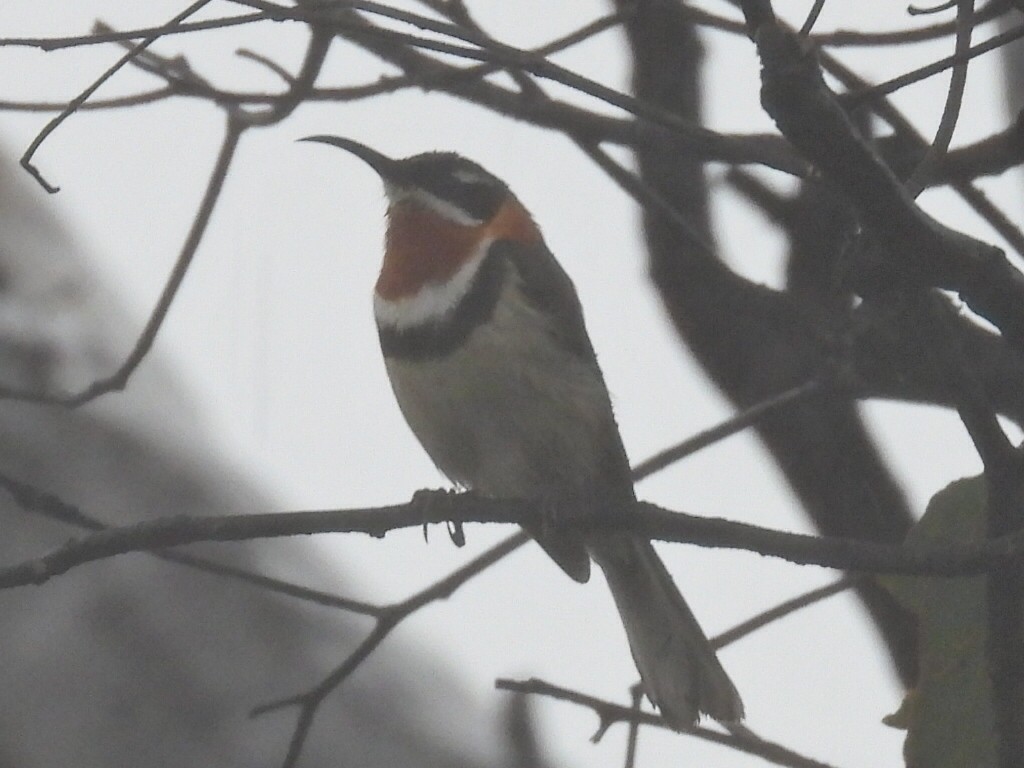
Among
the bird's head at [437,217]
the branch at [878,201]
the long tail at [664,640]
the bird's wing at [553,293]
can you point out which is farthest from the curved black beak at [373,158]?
the branch at [878,201]

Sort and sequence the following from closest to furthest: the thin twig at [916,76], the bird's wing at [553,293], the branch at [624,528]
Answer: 1. the thin twig at [916,76]
2. the branch at [624,528]
3. the bird's wing at [553,293]

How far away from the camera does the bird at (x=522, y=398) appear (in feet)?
12.6

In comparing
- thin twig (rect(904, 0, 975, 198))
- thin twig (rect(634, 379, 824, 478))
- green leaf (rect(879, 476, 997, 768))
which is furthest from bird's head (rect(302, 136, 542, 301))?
thin twig (rect(904, 0, 975, 198))

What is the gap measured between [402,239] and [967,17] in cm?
212

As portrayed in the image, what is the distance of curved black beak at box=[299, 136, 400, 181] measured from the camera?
4.38 meters

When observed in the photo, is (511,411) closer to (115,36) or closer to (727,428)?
(727,428)

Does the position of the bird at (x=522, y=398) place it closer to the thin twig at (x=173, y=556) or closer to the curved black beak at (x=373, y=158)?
the curved black beak at (x=373, y=158)

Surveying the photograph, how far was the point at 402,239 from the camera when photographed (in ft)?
14.4

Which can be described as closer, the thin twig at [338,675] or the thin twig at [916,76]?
the thin twig at [916,76]

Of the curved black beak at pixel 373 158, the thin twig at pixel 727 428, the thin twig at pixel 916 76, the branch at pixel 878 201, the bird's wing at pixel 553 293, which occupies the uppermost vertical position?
the curved black beak at pixel 373 158

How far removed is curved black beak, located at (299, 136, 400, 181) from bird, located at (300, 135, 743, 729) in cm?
1

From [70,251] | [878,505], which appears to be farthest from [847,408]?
[70,251]

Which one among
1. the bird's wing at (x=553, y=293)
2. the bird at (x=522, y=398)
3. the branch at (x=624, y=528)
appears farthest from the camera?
the bird's wing at (x=553, y=293)

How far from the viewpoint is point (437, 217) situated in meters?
4.40
